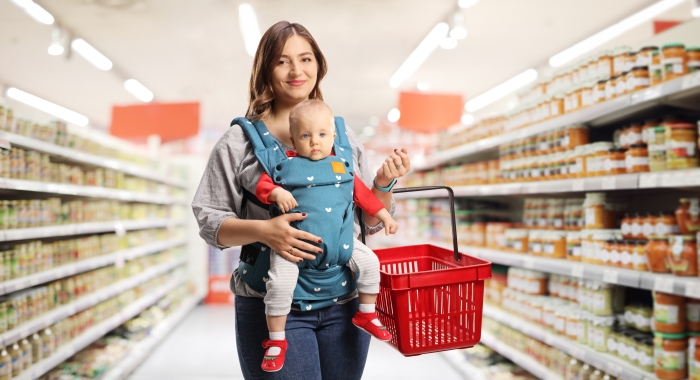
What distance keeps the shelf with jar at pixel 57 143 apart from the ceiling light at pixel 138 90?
483 centimetres

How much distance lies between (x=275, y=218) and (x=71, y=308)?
3.12 meters

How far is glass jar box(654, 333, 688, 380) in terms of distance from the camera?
7.69 ft

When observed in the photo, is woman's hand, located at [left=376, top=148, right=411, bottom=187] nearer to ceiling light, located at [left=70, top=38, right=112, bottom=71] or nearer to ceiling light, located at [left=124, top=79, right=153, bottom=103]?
ceiling light, located at [left=70, top=38, right=112, bottom=71]

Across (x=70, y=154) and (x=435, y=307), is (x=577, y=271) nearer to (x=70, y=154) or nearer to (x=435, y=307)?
(x=435, y=307)

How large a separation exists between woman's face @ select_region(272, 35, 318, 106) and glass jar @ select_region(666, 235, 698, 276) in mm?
1738

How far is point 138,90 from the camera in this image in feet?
34.8

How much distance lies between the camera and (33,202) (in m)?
3.41

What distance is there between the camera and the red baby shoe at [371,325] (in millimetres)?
1402

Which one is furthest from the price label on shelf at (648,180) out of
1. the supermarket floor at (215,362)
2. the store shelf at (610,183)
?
the supermarket floor at (215,362)

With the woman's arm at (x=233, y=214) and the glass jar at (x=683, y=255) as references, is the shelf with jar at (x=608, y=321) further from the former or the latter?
the woman's arm at (x=233, y=214)

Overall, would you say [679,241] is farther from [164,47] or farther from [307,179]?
[164,47]

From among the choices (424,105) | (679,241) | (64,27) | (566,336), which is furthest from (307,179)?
(64,27)

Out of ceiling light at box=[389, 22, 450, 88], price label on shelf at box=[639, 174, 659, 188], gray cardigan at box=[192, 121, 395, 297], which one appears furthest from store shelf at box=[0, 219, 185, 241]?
ceiling light at box=[389, 22, 450, 88]

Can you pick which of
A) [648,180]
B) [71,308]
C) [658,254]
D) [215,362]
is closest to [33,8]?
[71,308]
